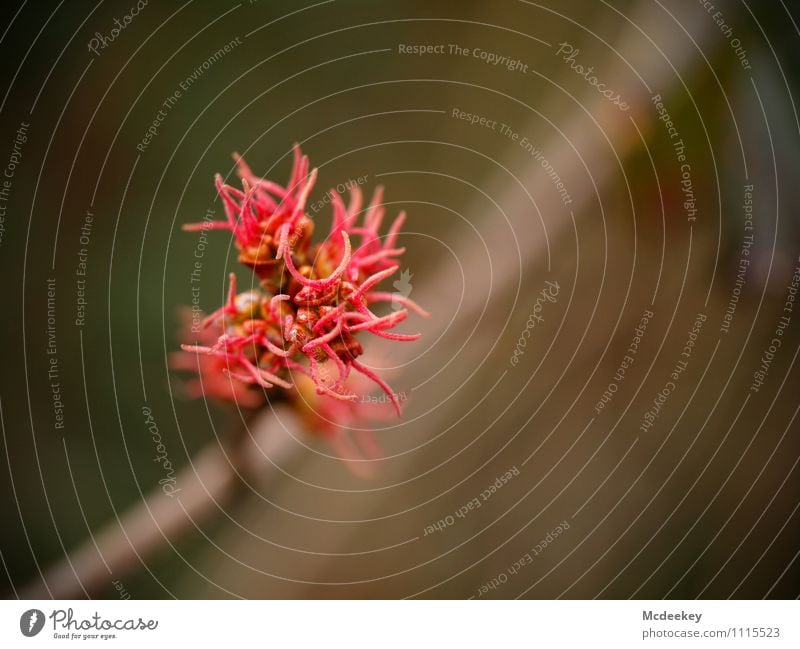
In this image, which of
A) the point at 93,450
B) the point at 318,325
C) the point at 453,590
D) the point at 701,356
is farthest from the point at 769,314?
the point at 93,450

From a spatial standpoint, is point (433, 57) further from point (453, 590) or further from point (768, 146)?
point (453, 590)
